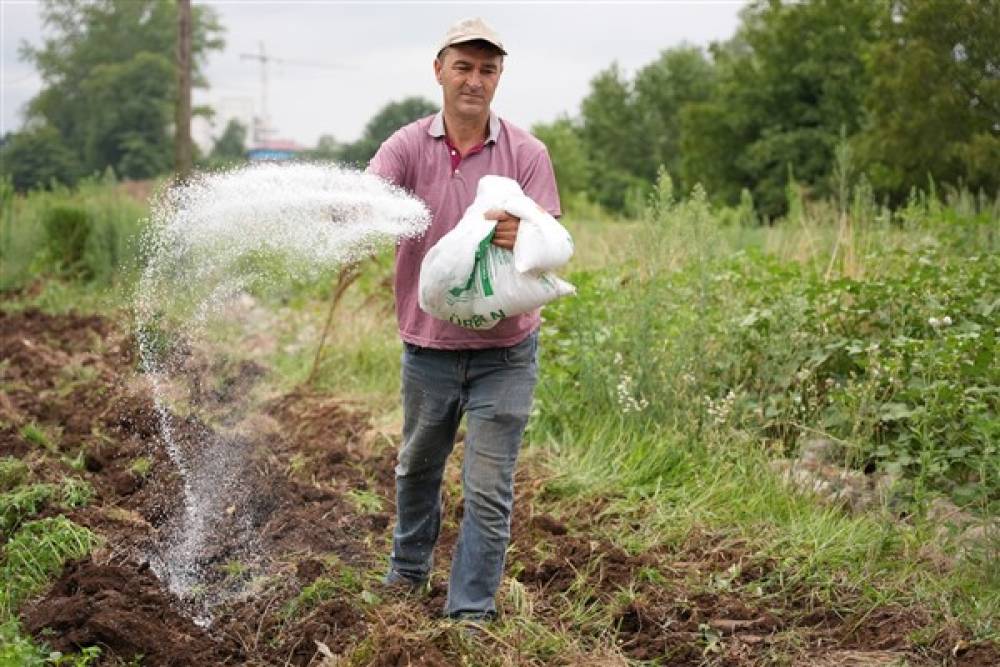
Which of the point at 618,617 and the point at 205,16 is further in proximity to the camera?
the point at 205,16

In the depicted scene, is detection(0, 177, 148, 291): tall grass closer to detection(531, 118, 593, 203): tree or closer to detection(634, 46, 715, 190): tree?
detection(531, 118, 593, 203): tree

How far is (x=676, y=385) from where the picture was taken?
566 cm

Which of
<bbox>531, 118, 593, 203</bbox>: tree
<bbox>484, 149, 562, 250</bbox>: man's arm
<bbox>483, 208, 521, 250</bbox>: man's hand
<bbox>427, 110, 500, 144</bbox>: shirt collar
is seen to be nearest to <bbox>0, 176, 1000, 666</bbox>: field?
<bbox>483, 208, 521, 250</bbox>: man's hand

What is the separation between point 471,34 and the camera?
11.9 ft

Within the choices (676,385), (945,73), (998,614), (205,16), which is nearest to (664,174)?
(676,385)

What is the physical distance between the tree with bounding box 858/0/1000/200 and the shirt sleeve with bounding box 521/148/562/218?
43.0ft

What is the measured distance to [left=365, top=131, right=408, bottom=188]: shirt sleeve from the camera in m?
3.70

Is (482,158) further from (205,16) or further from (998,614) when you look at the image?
(205,16)

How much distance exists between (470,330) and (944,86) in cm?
1481

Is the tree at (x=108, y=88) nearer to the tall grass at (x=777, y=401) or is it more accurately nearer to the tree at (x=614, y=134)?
the tree at (x=614, y=134)

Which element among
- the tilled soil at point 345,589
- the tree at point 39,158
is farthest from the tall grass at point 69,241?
the tree at point 39,158

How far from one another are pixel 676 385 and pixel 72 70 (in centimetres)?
4524

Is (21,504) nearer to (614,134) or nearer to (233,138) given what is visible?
(614,134)

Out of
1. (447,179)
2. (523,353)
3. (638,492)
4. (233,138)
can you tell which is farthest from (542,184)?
(233,138)
